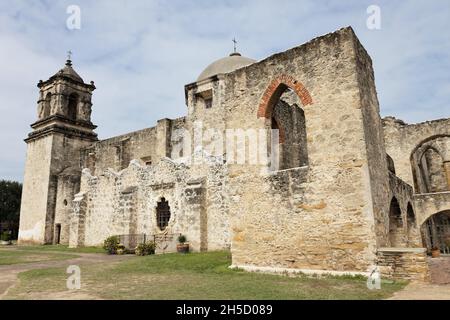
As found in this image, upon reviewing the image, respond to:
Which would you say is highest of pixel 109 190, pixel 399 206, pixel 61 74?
pixel 61 74

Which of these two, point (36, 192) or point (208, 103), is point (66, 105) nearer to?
point (36, 192)

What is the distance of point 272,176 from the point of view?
8523 millimetres

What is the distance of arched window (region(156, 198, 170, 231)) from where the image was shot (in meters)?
16.1

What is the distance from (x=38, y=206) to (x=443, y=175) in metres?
28.7

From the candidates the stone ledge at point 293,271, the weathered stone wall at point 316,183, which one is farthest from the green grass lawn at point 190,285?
the weathered stone wall at point 316,183

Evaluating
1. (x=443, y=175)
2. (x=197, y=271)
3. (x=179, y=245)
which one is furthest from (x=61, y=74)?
(x=443, y=175)

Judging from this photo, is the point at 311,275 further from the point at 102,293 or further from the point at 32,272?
the point at 32,272

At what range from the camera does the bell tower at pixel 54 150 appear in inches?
925

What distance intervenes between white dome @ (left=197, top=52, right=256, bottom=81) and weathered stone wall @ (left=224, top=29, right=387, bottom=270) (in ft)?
44.2

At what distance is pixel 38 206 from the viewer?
24.0 m

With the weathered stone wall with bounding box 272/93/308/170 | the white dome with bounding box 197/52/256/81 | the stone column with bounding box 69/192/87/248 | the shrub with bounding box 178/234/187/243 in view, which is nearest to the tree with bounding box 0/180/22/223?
the stone column with bounding box 69/192/87/248

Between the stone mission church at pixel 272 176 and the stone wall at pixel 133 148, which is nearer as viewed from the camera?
the stone mission church at pixel 272 176

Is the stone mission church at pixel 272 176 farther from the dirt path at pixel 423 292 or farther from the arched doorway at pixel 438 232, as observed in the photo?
the dirt path at pixel 423 292

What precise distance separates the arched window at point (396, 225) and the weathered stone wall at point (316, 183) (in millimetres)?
2086
